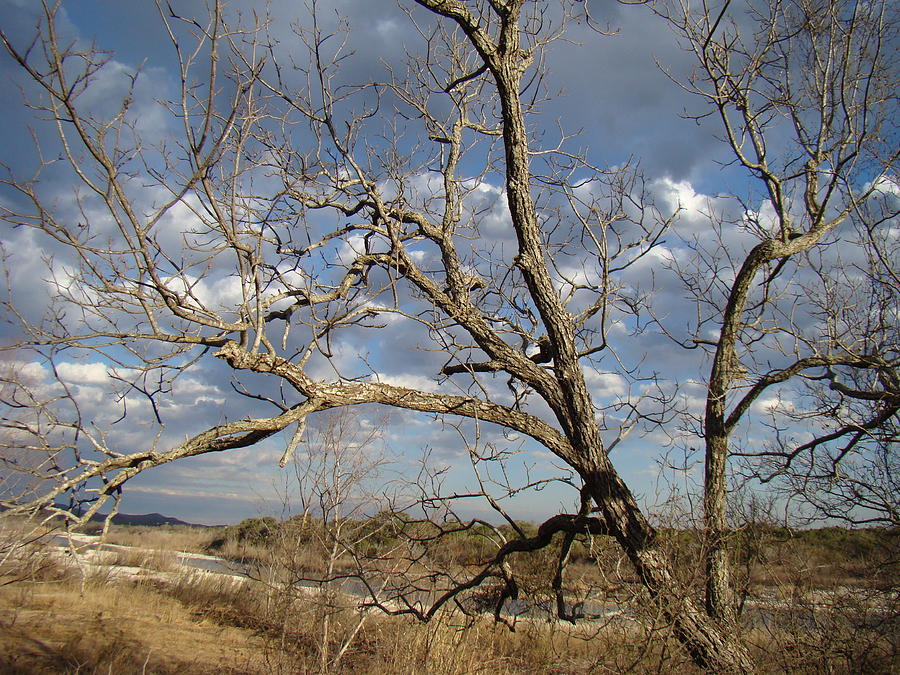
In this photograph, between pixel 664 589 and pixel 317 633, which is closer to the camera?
pixel 664 589

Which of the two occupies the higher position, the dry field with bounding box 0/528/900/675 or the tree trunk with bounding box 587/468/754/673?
the tree trunk with bounding box 587/468/754/673

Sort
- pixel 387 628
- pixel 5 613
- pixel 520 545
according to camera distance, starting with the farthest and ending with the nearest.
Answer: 1. pixel 5 613
2. pixel 387 628
3. pixel 520 545

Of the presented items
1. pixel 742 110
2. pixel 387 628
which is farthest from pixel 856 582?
pixel 387 628

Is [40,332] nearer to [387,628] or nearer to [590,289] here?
[590,289]

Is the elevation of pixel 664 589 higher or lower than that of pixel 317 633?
higher

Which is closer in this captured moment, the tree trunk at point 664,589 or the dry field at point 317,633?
the tree trunk at point 664,589

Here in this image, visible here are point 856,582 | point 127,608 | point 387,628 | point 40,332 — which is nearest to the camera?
point 40,332

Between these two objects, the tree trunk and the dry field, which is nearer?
the tree trunk

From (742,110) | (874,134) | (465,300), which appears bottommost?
(465,300)

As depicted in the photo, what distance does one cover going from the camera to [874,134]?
564cm

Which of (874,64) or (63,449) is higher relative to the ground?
(874,64)

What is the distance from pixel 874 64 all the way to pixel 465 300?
4.25 meters

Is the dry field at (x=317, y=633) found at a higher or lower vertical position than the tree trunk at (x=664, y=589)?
lower

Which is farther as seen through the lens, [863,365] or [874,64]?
[863,365]
